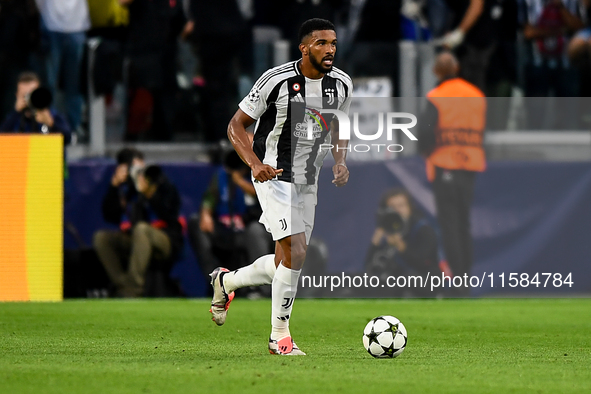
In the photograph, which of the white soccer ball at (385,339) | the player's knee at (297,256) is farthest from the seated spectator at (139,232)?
the white soccer ball at (385,339)

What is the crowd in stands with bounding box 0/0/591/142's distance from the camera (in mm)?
13078

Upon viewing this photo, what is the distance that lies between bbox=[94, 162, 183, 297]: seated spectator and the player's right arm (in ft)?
17.8

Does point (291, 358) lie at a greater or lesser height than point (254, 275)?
lesser

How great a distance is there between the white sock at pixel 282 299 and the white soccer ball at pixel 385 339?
0.55 m

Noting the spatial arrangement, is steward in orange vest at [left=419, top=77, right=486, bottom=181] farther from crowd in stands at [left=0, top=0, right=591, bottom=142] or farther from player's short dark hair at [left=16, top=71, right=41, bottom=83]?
player's short dark hair at [left=16, top=71, right=41, bottom=83]

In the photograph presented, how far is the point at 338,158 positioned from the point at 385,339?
141 cm

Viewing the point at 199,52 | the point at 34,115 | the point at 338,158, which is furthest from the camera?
the point at 199,52

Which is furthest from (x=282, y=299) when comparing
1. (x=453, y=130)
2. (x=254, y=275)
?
(x=453, y=130)

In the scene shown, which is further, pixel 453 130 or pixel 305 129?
pixel 453 130

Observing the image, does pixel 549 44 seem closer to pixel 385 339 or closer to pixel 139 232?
pixel 139 232

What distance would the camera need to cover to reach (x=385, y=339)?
255 inches

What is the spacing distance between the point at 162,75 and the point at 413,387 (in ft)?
28.3

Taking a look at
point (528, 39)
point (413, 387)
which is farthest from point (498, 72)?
point (413, 387)

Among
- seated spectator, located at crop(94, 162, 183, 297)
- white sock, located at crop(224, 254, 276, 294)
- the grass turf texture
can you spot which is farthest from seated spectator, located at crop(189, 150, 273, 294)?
white sock, located at crop(224, 254, 276, 294)
